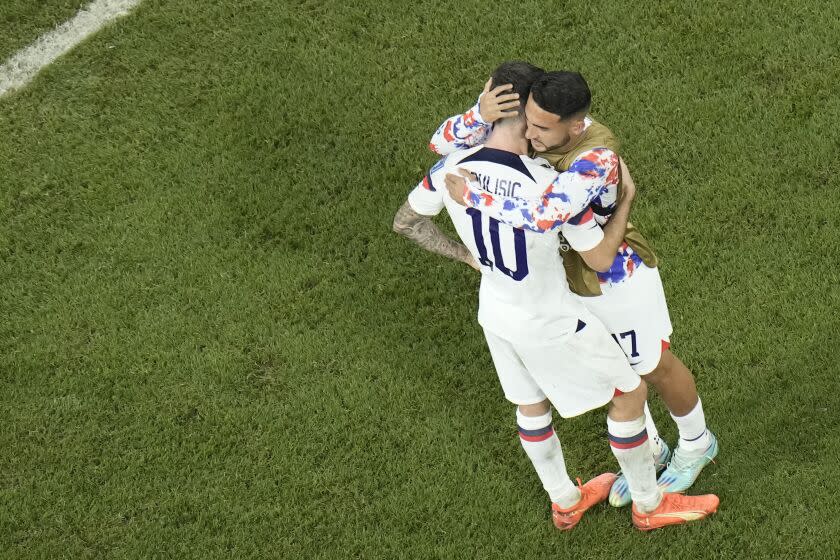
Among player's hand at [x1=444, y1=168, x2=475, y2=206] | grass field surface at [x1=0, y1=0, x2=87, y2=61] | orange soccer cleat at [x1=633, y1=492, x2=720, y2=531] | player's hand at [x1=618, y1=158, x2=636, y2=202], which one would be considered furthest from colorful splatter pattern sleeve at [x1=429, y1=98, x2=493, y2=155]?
grass field surface at [x1=0, y1=0, x2=87, y2=61]

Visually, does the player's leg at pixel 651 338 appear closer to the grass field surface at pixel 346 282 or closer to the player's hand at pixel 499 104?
the grass field surface at pixel 346 282

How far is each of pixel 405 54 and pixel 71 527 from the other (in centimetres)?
370

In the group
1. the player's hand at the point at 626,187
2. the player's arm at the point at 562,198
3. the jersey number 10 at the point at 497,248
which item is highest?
the player's arm at the point at 562,198

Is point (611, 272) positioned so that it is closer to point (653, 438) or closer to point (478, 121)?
point (478, 121)

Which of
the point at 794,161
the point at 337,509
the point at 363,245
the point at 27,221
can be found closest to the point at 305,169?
the point at 363,245

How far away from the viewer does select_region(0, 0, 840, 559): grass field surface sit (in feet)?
19.5

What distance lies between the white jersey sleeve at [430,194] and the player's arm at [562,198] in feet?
1.20

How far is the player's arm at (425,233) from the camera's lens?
500 cm

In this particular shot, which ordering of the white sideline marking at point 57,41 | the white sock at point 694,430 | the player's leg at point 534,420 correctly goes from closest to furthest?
the player's leg at point 534,420, the white sock at point 694,430, the white sideline marking at point 57,41

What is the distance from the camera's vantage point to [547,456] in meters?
5.43

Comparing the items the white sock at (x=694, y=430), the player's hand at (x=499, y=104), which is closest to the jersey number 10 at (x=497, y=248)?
the player's hand at (x=499, y=104)

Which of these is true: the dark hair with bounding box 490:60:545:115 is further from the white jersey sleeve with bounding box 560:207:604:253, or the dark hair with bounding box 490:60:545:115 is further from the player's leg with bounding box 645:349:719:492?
the player's leg with bounding box 645:349:719:492

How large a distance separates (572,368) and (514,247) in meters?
0.72

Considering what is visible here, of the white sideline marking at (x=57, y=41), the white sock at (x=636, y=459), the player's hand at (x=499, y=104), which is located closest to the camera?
the player's hand at (x=499, y=104)
